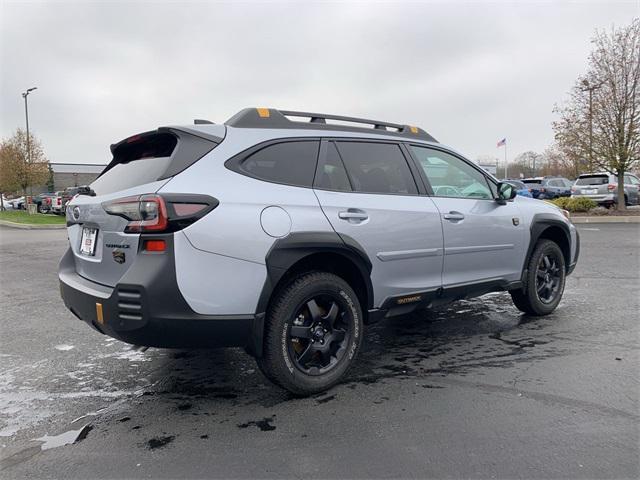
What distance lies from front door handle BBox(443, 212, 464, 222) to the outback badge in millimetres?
2506

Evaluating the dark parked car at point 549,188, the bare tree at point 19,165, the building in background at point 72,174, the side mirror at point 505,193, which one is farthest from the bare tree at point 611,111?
the building in background at point 72,174

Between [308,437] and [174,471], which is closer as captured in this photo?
[174,471]

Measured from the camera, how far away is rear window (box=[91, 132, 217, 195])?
3.06 m

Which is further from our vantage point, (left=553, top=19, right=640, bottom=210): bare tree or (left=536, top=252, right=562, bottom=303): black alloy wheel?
(left=553, top=19, right=640, bottom=210): bare tree

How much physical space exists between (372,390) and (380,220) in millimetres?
1205

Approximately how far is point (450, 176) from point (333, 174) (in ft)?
4.59

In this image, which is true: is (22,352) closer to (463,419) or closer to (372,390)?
(372,390)

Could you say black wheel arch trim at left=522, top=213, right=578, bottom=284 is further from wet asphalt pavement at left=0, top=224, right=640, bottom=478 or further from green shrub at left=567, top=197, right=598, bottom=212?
green shrub at left=567, top=197, right=598, bottom=212

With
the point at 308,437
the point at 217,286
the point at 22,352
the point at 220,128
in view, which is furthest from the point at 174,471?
the point at 22,352

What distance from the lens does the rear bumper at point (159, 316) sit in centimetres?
276

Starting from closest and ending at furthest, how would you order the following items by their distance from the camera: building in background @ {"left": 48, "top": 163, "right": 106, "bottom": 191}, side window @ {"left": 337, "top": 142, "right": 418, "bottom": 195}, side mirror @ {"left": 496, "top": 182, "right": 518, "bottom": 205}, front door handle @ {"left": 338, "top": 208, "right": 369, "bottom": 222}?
front door handle @ {"left": 338, "top": 208, "right": 369, "bottom": 222} → side window @ {"left": 337, "top": 142, "right": 418, "bottom": 195} → side mirror @ {"left": 496, "top": 182, "right": 518, "bottom": 205} → building in background @ {"left": 48, "top": 163, "right": 106, "bottom": 191}

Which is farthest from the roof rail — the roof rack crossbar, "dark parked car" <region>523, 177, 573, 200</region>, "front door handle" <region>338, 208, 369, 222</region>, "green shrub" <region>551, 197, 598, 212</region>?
"dark parked car" <region>523, 177, 573, 200</region>

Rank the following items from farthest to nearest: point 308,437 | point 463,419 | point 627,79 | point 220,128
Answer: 1. point 627,79
2. point 220,128
3. point 463,419
4. point 308,437

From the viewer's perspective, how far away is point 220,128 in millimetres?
3271
